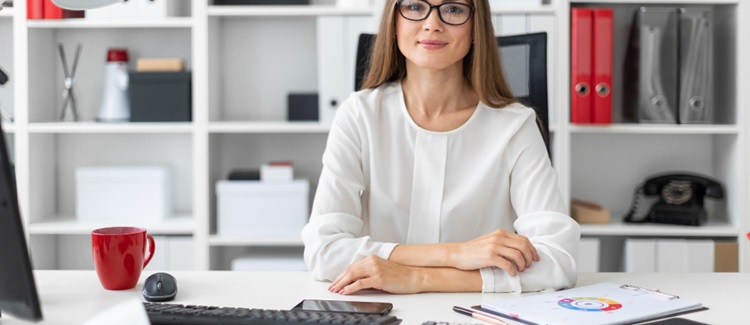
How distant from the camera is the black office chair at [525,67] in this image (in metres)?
2.05

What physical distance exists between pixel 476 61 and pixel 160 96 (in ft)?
5.09

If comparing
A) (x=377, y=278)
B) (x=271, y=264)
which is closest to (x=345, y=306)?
(x=377, y=278)

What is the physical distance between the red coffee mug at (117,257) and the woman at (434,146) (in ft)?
1.14

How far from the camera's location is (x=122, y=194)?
10.2 feet

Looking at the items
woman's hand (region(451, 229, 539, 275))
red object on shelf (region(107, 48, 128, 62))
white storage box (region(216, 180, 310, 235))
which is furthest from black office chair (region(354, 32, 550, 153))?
red object on shelf (region(107, 48, 128, 62))

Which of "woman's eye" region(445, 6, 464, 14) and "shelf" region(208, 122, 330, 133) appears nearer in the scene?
"woman's eye" region(445, 6, 464, 14)

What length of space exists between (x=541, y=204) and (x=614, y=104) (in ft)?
5.19

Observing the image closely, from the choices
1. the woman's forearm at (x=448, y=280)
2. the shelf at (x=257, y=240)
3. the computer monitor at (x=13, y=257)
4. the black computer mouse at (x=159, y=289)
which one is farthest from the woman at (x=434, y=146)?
the shelf at (x=257, y=240)

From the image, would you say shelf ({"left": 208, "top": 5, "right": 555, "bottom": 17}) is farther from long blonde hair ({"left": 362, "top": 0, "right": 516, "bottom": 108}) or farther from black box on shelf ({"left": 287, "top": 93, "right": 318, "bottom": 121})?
long blonde hair ({"left": 362, "top": 0, "right": 516, "bottom": 108})

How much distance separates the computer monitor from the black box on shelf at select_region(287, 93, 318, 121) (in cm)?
212

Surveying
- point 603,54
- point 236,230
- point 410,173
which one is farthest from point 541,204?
point 236,230

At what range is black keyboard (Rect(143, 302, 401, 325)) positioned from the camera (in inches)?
46.5

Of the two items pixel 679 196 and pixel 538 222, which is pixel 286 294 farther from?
pixel 679 196

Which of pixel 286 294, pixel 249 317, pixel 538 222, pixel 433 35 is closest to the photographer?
pixel 249 317
